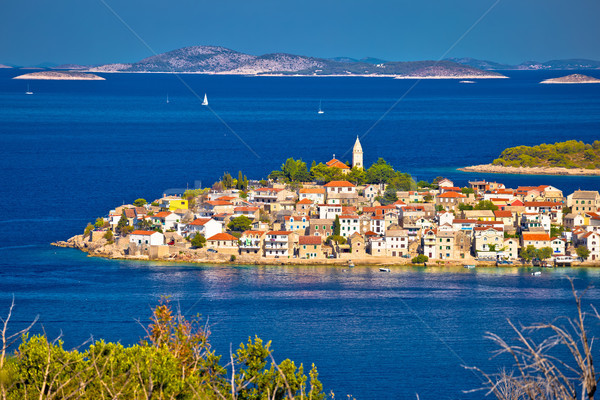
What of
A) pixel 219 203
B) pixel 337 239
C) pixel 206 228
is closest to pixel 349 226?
pixel 337 239

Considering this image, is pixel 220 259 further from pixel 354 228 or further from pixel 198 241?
pixel 354 228

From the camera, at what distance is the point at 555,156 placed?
36969mm

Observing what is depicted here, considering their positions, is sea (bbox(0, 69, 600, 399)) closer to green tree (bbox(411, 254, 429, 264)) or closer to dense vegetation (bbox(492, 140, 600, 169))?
green tree (bbox(411, 254, 429, 264))

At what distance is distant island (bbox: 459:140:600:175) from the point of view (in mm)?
35844

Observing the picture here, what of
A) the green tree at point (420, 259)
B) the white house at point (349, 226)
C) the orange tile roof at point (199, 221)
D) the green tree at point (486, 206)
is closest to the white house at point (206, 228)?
the orange tile roof at point (199, 221)

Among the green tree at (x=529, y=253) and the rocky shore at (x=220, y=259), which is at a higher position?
the green tree at (x=529, y=253)

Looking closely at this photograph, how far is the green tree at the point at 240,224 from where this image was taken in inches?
861

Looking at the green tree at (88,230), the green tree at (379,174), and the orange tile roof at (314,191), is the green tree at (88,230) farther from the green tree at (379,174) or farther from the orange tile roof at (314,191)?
the green tree at (379,174)

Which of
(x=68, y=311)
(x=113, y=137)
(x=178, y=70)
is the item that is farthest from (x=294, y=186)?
(x=178, y=70)

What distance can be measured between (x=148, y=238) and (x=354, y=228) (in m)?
4.57

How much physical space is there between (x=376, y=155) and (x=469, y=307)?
24028mm

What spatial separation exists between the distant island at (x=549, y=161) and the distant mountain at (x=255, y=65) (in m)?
113

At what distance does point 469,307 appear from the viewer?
56.7ft

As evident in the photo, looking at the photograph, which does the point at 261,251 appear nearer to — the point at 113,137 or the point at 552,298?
the point at 552,298
